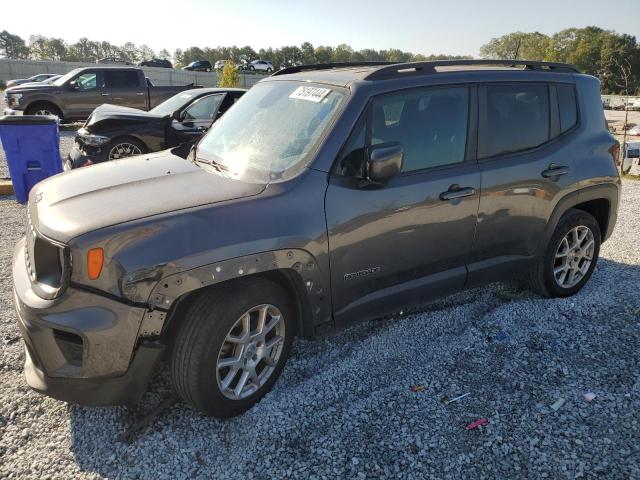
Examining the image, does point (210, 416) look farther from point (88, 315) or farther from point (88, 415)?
point (88, 315)

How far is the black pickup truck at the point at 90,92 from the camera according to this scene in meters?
14.1

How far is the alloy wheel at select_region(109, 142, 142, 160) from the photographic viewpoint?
8.20 meters

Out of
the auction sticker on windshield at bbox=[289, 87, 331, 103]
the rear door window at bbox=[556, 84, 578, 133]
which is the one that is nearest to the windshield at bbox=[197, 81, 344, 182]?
the auction sticker on windshield at bbox=[289, 87, 331, 103]

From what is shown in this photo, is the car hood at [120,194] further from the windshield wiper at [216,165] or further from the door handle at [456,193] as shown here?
the door handle at [456,193]

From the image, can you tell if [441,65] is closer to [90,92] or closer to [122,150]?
[122,150]

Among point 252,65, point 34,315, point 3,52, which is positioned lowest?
point 34,315

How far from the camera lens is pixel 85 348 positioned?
92.0 inches

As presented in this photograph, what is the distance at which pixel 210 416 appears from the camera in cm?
276

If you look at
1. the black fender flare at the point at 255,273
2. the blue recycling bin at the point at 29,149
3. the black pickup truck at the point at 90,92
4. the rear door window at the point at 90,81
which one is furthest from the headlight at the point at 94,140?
the rear door window at the point at 90,81

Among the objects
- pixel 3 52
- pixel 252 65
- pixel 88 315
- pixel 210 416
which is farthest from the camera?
pixel 3 52

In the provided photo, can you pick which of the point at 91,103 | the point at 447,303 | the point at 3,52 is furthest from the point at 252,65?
the point at 3,52

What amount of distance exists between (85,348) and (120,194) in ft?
2.86

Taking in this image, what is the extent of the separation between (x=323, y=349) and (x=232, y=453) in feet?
3.65

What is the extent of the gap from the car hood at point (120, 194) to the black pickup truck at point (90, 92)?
12.1 metres
